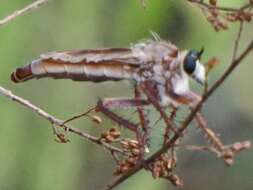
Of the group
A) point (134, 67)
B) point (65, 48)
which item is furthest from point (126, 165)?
point (65, 48)

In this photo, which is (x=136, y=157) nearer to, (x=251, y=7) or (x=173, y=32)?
(x=251, y=7)

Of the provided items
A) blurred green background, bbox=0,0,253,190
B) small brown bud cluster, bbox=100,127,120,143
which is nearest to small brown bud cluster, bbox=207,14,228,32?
small brown bud cluster, bbox=100,127,120,143

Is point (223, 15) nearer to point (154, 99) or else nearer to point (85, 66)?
point (154, 99)

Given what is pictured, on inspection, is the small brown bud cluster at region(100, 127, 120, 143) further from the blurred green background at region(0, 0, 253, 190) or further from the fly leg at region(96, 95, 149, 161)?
the blurred green background at region(0, 0, 253, 190)

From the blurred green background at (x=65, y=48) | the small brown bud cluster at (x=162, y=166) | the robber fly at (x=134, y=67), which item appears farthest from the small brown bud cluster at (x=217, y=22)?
the blurred green background at (x=65, y=48)

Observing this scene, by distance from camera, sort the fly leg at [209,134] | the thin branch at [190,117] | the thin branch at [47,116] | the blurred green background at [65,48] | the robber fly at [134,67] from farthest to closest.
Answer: the blurred green background at [65,48]
the thin branch at [47,116]
the robber fly at [134,67]
the fly leg at [209,134]
the thin branch at [190,117]

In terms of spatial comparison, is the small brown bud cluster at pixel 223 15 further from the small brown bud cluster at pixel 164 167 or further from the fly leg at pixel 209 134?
the small brown bud cluster at pixel 164 167
